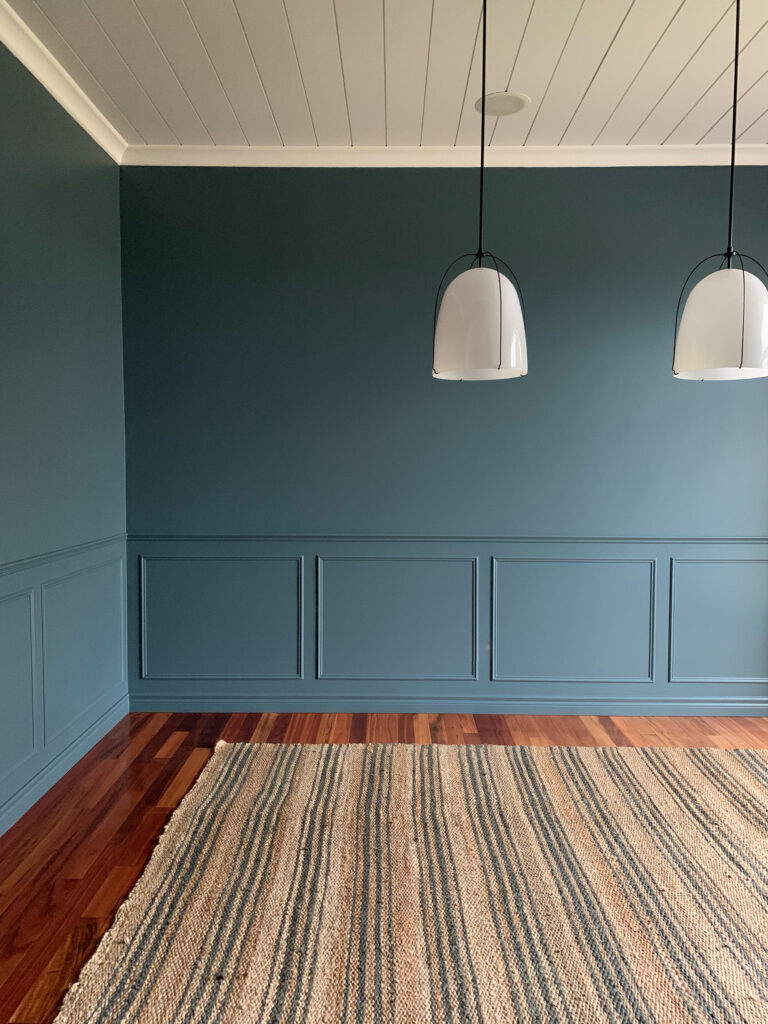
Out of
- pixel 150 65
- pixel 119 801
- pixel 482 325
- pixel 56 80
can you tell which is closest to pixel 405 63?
pixel 150 65

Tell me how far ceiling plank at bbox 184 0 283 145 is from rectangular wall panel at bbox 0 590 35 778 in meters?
2.11

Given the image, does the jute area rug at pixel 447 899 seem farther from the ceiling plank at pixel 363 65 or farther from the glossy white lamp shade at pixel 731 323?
the ceiling plank at pixel 363 65

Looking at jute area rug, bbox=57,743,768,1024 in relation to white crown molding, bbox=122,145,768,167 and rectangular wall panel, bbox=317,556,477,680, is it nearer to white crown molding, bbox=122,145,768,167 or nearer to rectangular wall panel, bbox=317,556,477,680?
rectangular wall panel, bbox=317,556,477,680

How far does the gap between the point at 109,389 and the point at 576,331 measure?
7.54ft

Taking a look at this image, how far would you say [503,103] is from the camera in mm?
2967

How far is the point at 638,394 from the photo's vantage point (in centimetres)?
357

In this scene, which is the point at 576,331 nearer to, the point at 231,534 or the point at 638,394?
the point at 638,394

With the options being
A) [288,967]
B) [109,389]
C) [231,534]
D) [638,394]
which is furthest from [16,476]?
[638,394]

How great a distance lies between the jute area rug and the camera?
168cm

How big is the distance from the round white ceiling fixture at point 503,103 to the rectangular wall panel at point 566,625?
2.04m

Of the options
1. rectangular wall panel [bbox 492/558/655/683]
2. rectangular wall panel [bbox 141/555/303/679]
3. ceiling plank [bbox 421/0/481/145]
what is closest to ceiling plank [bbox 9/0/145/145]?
ceiling plank [bbox 421/0/481/145]

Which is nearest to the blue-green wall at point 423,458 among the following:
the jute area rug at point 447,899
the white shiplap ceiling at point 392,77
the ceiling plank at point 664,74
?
the white shiplap ceiling at point 392,77

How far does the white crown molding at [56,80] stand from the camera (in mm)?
2428

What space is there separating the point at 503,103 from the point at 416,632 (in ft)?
8.00
